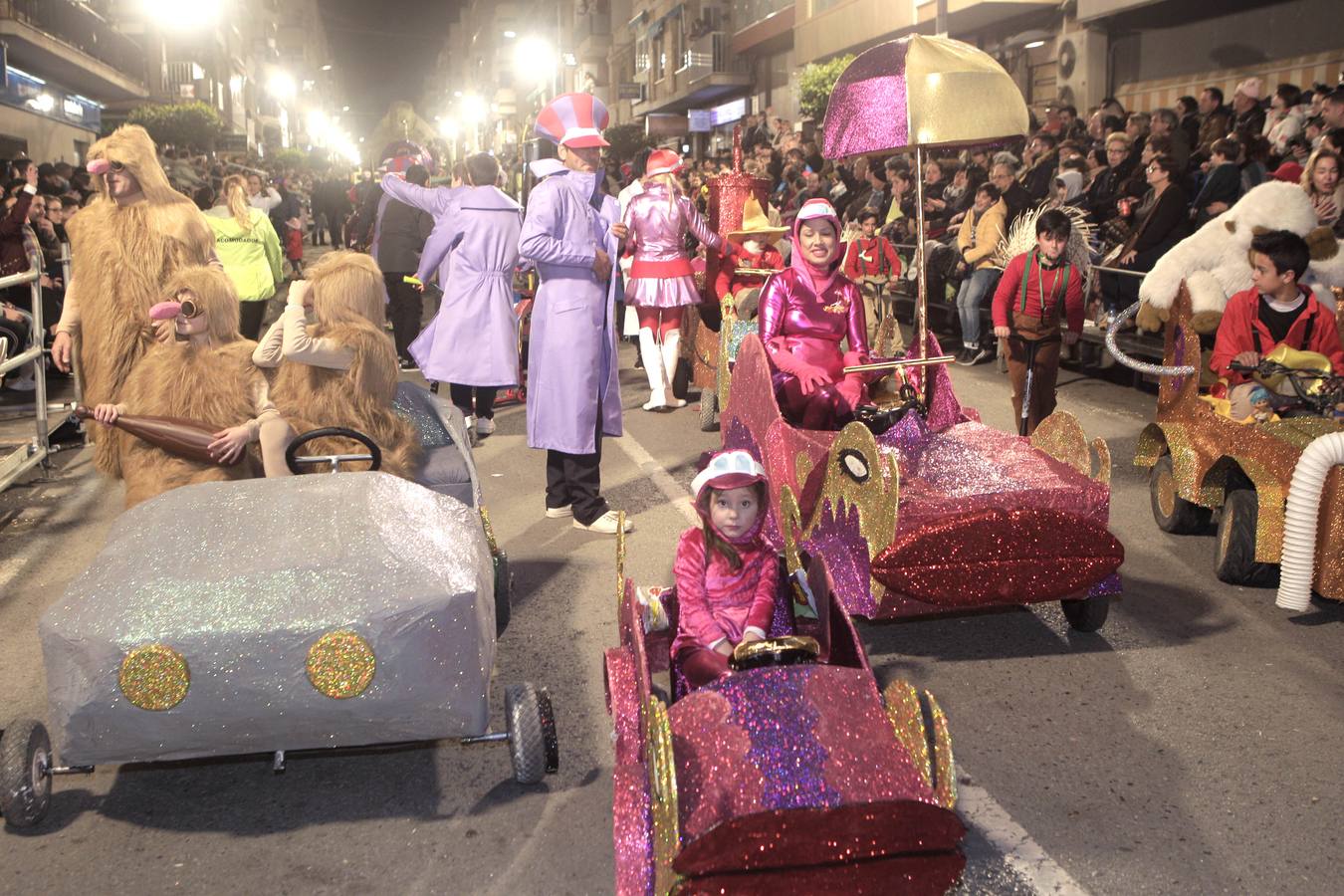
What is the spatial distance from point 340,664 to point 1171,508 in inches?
205

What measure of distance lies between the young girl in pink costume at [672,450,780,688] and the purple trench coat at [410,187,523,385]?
15.1 ft

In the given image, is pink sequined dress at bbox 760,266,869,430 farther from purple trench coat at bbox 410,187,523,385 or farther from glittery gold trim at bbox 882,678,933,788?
glittery gold trim at bbox 882,678,933,788

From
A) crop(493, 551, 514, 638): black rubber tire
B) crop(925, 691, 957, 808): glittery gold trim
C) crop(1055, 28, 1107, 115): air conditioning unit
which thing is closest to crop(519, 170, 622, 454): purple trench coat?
crop(493, 551, 514, 638): black rubber tire

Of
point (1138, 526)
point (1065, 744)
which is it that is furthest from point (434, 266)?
point (1065, 744)

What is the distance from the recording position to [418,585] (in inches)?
147

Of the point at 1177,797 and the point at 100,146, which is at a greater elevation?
the point at 100,146

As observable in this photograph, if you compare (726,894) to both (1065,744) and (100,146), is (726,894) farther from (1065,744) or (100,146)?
(100,146)

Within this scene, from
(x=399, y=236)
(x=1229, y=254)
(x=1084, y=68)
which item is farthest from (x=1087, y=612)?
(x=1084, y=68)

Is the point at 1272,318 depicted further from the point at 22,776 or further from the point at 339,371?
the point at 22,776

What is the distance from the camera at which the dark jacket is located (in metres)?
13.4

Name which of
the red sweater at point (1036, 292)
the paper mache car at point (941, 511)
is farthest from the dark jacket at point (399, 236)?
the paper mache car at point (941, 511)

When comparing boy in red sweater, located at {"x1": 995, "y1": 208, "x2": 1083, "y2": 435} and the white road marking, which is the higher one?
boy in red sweater, located at {"x1": 995, "y1": 208, "x2": 1083, "y2": 435}

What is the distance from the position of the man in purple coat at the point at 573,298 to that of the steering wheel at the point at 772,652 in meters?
3.67

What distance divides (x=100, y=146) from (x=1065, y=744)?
18.4ft
